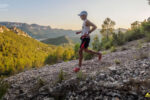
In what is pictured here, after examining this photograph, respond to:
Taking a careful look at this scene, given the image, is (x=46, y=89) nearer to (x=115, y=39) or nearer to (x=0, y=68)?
(x=115, y=39)

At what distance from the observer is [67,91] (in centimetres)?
338

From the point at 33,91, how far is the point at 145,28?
1687 cm

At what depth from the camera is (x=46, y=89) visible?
3.65m

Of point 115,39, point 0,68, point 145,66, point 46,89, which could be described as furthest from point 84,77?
point 0,68

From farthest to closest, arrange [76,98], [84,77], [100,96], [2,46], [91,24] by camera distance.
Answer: [2,46]
[91,24]
[84,77]
[76,98]
[100,96]

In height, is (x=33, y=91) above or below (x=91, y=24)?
below

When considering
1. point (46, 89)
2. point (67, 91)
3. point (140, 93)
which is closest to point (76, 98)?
point (67, 91)

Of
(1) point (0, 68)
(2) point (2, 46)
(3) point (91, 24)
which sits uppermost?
(3) point (91, 24)

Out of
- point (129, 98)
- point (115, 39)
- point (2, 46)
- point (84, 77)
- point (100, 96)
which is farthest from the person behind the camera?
point (2, 46)

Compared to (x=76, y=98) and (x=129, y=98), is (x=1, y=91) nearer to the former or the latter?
(x=76, y=98)

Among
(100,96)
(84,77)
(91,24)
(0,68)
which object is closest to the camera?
(100,96)

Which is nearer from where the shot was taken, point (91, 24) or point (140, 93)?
point (140, 93)

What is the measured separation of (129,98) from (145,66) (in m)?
1.84

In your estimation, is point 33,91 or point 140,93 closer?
point 140,93
